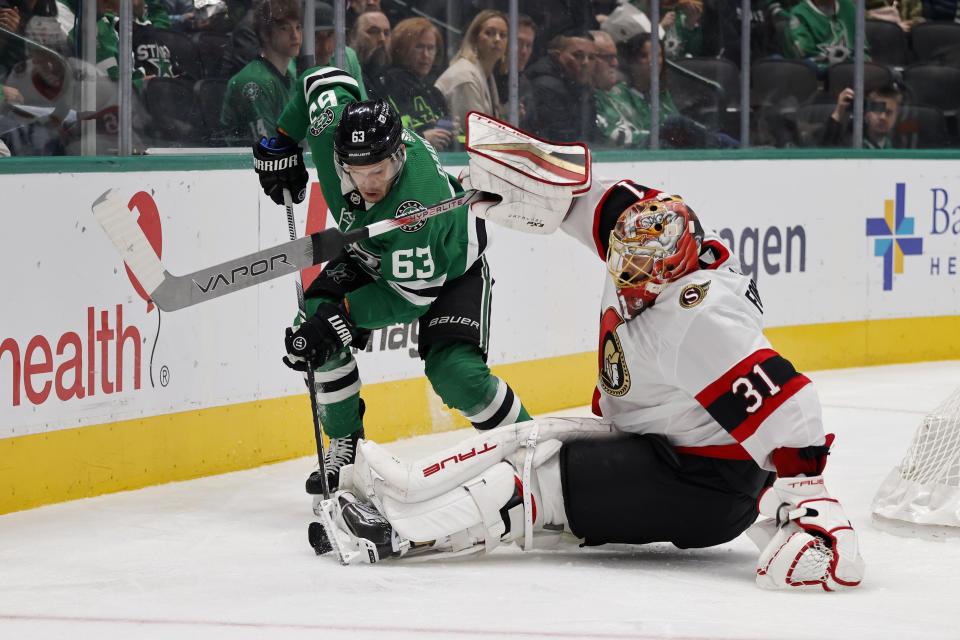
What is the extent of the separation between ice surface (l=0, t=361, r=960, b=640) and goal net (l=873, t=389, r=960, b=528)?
65mm

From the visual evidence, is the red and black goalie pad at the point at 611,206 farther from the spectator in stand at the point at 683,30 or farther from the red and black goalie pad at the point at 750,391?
the spectator in stand at the point at 683,30

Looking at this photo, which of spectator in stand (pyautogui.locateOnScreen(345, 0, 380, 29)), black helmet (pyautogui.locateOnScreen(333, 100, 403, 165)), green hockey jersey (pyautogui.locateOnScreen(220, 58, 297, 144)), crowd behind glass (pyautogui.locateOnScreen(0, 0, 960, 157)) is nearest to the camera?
black helmet (pyautogui.locateOnScreen(333, 100, 403, 165))

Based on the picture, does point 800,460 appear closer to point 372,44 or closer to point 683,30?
point 372,44

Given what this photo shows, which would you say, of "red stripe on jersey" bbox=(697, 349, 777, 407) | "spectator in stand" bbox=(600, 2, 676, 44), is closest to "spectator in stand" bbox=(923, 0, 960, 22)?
"spectator in stand" bbox=(600, 2, 676, 44)

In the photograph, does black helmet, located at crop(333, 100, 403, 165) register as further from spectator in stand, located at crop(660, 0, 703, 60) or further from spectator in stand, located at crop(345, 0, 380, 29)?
spectator in stand, located at crop(660, 0, 703, 60)

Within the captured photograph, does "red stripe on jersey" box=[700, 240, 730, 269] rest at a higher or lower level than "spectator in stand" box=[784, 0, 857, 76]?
lower

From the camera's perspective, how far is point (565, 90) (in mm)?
5297

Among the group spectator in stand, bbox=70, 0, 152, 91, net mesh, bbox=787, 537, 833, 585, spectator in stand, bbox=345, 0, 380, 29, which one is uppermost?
spectator in stand, bbox=345, 0, 380, 29

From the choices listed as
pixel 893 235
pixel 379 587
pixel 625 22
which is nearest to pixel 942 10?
pixel 893 235

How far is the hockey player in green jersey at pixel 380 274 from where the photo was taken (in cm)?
319

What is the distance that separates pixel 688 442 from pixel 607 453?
0.17 metres

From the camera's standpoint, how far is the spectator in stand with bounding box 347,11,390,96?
14.9 feet

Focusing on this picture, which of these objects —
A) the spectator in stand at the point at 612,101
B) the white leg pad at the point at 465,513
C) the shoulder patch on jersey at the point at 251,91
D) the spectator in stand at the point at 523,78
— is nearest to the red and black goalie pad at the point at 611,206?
the white leg pad at the point at 465,513

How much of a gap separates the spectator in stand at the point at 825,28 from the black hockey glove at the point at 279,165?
3.45 meters
